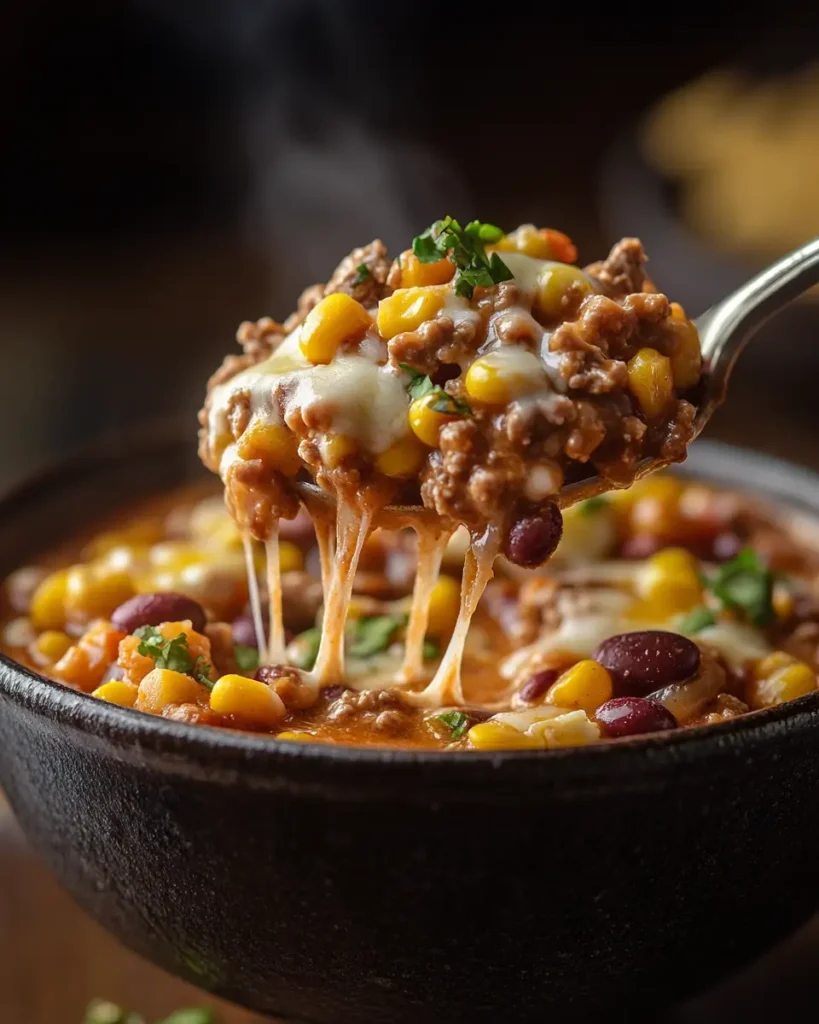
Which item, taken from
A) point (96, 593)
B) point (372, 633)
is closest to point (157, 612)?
point (96, 593)

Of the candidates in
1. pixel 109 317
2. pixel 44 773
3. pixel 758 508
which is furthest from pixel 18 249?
pixel 44 773

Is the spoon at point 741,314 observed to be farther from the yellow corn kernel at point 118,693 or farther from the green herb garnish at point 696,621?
the yellow corn kernel at point 118,693

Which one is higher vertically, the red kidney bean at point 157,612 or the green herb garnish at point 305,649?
the red kidney bean at point 157,612

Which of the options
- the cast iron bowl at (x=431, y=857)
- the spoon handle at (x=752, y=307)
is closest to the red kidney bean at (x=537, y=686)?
the cast iron bowl at (x=431, y=857)

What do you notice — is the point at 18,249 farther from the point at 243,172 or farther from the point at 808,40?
the point at 808,40

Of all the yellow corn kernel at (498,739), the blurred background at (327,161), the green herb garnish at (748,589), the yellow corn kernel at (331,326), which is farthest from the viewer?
the blurred background at (327,161)
